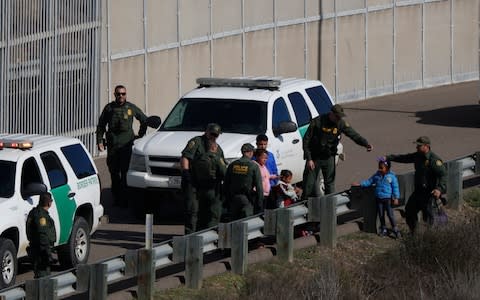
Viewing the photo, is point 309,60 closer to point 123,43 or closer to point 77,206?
point 123,43

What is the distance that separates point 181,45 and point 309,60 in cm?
523

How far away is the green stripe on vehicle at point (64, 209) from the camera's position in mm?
16078

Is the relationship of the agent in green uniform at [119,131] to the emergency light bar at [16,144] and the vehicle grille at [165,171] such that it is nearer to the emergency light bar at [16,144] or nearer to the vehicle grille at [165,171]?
the vehicle grille at [165,171]

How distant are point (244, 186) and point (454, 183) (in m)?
4.73

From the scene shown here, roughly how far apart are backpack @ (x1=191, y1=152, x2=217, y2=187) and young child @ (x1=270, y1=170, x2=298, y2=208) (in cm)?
106

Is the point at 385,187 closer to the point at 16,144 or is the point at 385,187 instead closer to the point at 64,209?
the point at 64,209

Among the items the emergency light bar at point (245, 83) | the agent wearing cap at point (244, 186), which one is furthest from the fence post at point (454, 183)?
the agent wearing cap at point (244, 186)

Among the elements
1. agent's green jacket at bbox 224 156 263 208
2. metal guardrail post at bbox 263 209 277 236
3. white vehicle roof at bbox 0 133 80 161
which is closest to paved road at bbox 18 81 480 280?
white vehicle roof at bbox 0 133 80 161

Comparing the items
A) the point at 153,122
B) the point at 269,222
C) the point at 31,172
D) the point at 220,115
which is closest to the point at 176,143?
the point at 153,122

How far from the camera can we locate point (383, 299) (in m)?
15.6

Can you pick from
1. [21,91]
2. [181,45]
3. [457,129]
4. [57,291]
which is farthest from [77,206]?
[457,129]

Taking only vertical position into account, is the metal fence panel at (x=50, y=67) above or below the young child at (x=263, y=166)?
above

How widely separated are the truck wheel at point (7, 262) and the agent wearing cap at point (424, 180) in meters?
5.50

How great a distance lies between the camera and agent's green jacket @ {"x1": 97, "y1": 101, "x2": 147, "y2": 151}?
20.4 meters
